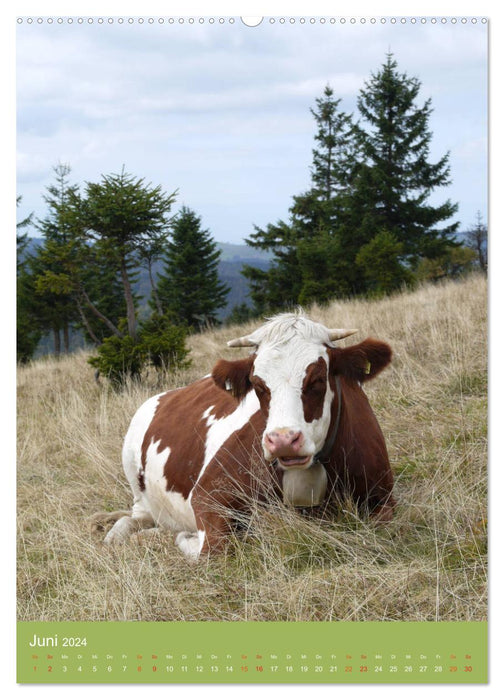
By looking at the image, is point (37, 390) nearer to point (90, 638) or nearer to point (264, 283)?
point (90, 638)

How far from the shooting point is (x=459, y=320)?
8.02 meters

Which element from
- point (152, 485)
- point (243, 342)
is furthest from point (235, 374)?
point (152, 485)

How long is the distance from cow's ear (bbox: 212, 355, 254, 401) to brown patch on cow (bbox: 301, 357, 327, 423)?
20.0 inches

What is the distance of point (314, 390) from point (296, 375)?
0.14 m

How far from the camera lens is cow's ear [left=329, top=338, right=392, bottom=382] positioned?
4.33m

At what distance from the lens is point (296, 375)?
158 inches

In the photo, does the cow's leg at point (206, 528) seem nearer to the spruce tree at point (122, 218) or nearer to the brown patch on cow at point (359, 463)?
the brown patch on cow at point (359, 463)

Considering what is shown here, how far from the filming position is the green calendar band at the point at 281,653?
3.38 metres

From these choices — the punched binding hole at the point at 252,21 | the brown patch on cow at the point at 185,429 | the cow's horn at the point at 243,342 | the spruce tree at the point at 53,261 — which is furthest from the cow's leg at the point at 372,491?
the spruce tree at the point at 53,261

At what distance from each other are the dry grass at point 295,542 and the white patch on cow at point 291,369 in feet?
1.93

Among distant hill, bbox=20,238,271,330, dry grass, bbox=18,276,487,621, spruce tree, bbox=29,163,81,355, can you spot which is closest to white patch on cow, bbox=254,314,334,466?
dry grass, bbox=18,276,487,621

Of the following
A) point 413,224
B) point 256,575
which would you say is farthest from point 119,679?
point 413,224
